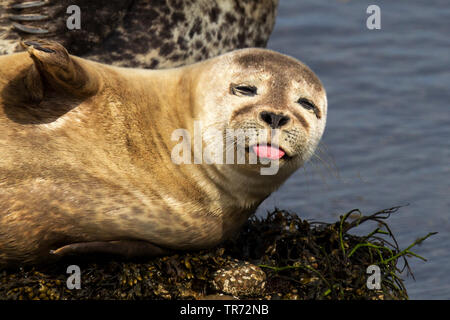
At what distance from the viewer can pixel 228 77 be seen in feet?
21.8

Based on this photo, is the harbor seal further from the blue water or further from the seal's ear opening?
the blue water

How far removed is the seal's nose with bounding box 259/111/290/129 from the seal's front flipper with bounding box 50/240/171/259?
3.62ft

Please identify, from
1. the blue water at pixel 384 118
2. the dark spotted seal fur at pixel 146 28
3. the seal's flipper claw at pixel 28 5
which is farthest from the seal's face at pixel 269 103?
the seal's flipper claw at pixel 28 5

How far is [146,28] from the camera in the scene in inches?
346

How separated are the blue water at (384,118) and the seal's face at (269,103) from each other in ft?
1.57

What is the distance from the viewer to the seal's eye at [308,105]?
21.6 feet

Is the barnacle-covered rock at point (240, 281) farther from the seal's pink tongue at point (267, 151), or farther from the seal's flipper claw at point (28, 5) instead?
the seal's flipper claw at point (28, 5)

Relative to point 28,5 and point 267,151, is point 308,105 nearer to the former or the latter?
point 267,151

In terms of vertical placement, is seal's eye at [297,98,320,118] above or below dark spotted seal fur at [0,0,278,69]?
below

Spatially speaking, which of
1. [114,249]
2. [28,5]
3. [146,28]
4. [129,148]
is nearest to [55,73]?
[129,148]

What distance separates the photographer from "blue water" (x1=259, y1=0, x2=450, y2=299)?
8.88 metres

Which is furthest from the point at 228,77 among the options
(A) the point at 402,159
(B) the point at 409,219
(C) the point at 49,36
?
(A) the point at 402,159

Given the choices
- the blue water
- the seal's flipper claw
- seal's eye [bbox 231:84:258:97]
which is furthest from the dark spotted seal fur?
seal's eye [bbox 231:84:258:97]
